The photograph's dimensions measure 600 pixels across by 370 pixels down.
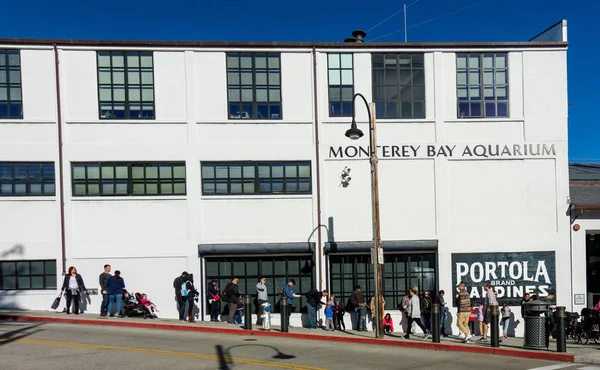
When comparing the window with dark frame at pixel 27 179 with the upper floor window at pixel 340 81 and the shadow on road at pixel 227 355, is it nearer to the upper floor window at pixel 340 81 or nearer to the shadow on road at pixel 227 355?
the shadow on road at pixel 227 355

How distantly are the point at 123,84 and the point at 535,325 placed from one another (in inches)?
565

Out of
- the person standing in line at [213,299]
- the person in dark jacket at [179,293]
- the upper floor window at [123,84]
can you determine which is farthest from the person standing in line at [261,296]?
the upper floor window at [123,84]

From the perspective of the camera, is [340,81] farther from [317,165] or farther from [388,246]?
[388,246]

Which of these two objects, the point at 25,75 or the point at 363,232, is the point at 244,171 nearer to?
the point at 363,232

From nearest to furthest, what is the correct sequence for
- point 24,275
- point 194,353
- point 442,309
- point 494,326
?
1. point 194,353
2. point 494,326
3. point 442,309
4. point 24,275

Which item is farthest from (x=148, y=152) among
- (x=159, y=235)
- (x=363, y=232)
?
(x=363, y=232)

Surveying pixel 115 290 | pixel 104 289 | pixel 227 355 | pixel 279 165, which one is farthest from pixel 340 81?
pixel 227 355

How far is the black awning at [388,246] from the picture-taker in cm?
1955

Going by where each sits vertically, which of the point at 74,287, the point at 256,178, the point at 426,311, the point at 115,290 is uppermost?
the point at 256,178

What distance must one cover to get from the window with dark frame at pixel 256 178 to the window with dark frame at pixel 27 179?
16.3ft

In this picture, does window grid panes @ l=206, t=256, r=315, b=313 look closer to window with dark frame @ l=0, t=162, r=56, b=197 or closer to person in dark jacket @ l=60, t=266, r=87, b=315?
person in dark jacket @ l=60, t=266, r=87, b=315

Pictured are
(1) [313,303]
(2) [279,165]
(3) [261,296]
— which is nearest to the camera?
(3) [261,296]

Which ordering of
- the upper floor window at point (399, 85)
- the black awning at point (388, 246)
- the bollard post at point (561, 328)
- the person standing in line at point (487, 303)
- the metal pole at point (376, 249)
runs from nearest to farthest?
the bollard post at point (561, 328), the metal pole at point (376, 249), the person standing in line at point (487, 303), the black awning at point (388, 246), the upper floor window at point (399, 85)

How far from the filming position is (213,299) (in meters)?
18.3
